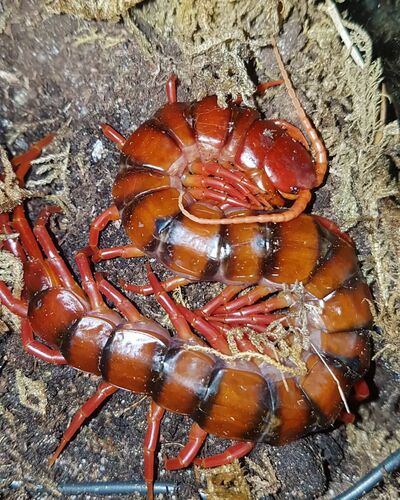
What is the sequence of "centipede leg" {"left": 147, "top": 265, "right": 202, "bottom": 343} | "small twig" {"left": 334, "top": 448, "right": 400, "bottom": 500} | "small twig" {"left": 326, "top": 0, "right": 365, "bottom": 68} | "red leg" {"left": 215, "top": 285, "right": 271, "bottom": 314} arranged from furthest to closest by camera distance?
"red leg" {"left": 215, "top": 285, "right": 271, "bottom": 314}, "centipede leg" {"left": 147, "top": 265, "right": 202, "bottom": 343}, "small twig" {"left": 334, "top": 448, "right": 400, "bottom": 500}, "small twig" {"left": 326, "top": 0, "right": 365, "bottom": 68}

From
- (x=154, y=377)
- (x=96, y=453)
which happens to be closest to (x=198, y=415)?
(x=154, y=377)

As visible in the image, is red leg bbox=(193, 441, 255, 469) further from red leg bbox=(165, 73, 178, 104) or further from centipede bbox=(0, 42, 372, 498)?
red leg bbox=(165, 73, 178, 104)

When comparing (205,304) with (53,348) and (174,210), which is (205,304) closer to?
(174,210)

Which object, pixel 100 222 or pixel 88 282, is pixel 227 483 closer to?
pixel 88 282

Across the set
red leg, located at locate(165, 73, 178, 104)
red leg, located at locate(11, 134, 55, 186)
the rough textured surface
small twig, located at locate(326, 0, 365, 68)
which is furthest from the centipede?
small twig, located at locate(326, 0, 365, 68)

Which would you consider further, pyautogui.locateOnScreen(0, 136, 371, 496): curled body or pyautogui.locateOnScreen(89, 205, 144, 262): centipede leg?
pyautogui.locateOnScreen(89, 205, 144, 262): centipede leg

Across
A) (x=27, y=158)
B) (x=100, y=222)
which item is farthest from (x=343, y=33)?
(x=27, y=158)

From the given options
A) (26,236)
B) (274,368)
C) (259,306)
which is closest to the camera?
(274,368)
